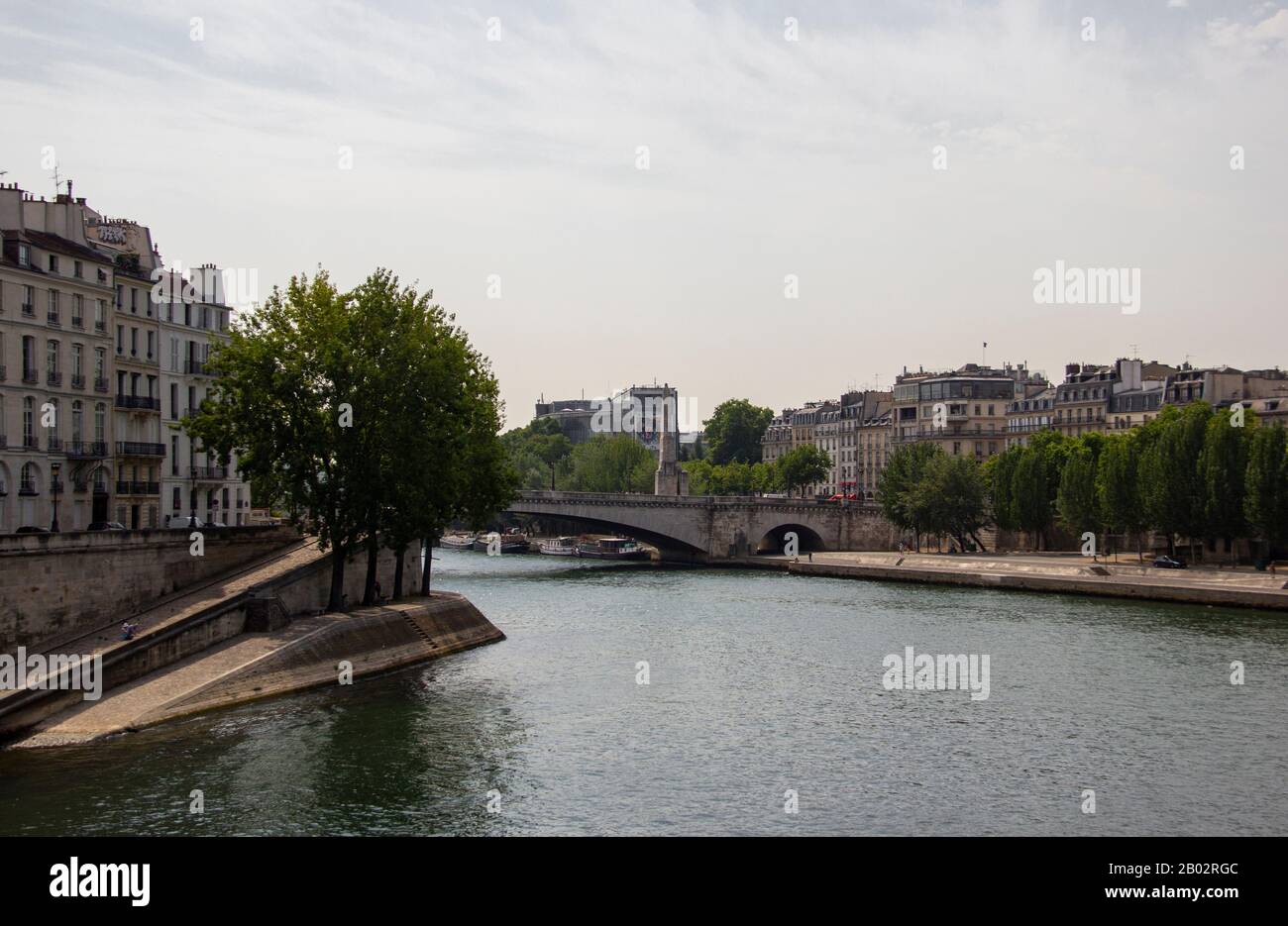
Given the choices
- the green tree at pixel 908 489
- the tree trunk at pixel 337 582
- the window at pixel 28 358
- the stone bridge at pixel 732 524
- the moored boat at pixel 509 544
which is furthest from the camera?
the moored boat at pixel 509 544

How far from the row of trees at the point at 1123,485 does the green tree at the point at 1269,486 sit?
54 millimetres

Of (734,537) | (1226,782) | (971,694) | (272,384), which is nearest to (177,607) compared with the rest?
(272,384)

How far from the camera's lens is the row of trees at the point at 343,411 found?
4869cm

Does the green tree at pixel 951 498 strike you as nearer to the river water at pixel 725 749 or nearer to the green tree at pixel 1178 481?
the green tree at pixel 1178 481

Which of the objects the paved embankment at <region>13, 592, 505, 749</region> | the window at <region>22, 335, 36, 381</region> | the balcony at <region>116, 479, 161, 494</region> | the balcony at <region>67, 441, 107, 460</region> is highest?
the window at <region>22, 335, 36, 381</region>

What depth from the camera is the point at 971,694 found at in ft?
145

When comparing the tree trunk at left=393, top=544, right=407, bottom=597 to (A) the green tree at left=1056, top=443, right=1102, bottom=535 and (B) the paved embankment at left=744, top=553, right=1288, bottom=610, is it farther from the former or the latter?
(A) the green tree at left=1056, top=443, right=1102, bottom=535

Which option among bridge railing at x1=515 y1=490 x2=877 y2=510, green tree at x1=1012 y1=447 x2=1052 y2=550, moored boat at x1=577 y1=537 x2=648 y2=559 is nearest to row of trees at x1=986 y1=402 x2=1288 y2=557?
green tree at x1=1012 y1=447 x2=1052 y2=550

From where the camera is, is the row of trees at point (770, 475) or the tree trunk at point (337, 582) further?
the row of trees at point (770, 475)

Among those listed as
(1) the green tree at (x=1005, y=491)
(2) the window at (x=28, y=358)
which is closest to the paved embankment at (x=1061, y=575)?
(1) the green tree at (x=1005, y=491)

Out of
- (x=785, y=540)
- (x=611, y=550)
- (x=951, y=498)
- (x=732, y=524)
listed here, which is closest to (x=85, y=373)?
(x=951, y=498)

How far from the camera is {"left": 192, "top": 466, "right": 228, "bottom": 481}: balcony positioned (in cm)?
6066

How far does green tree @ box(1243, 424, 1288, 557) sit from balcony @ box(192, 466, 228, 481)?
53.4m

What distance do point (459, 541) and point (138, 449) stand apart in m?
98.2
